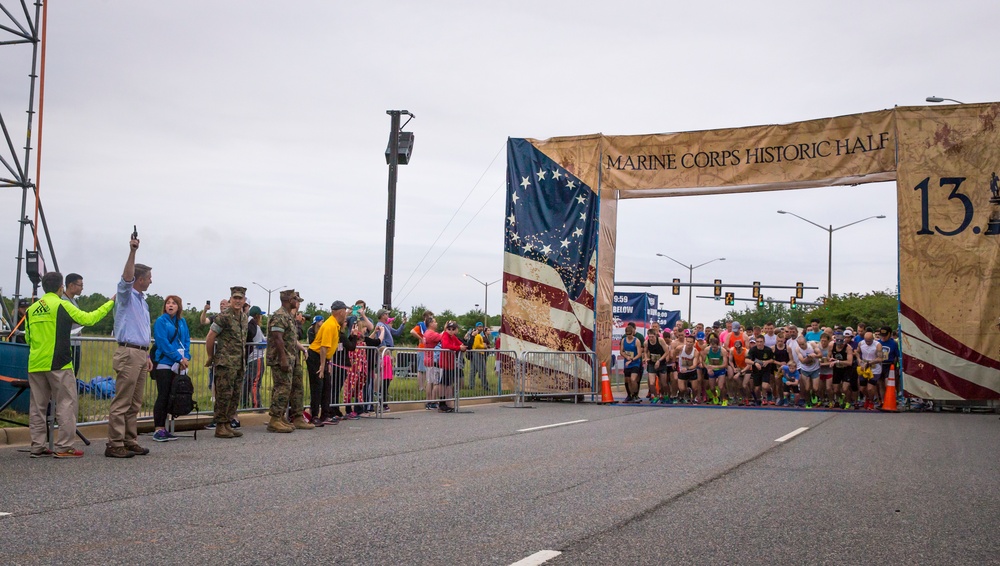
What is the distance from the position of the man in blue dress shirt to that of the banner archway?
13.6 meters

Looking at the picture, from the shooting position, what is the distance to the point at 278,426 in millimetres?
12742

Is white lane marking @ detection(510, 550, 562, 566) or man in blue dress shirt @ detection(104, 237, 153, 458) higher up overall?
man in blue dress shirt @ detection(104, 237, 153, 458)

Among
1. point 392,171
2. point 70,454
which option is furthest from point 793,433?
point 392,171

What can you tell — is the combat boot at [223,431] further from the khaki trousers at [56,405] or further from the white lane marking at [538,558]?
the white lane marking at [538,558]

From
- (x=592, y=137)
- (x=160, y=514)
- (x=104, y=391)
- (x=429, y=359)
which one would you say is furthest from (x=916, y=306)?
(x=160, y=514)

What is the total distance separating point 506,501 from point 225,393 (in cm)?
603

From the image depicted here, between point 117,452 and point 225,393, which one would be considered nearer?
point 117,452

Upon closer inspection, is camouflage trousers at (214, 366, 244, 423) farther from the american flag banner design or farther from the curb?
the american flag banner design

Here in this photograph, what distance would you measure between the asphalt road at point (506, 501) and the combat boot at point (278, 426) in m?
0.53

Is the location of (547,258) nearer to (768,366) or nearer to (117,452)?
(768,366)

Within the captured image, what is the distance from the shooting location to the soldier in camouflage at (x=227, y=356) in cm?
1173

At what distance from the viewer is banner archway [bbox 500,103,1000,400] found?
61.8 feet

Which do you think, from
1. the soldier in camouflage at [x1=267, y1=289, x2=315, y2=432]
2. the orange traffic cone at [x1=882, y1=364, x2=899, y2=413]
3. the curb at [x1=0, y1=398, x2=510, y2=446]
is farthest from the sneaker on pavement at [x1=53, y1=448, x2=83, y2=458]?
the orange traffic cone at [x1=882, y1=364, x2=899, y2=413]

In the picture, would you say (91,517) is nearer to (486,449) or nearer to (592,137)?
Result: (486,449)
